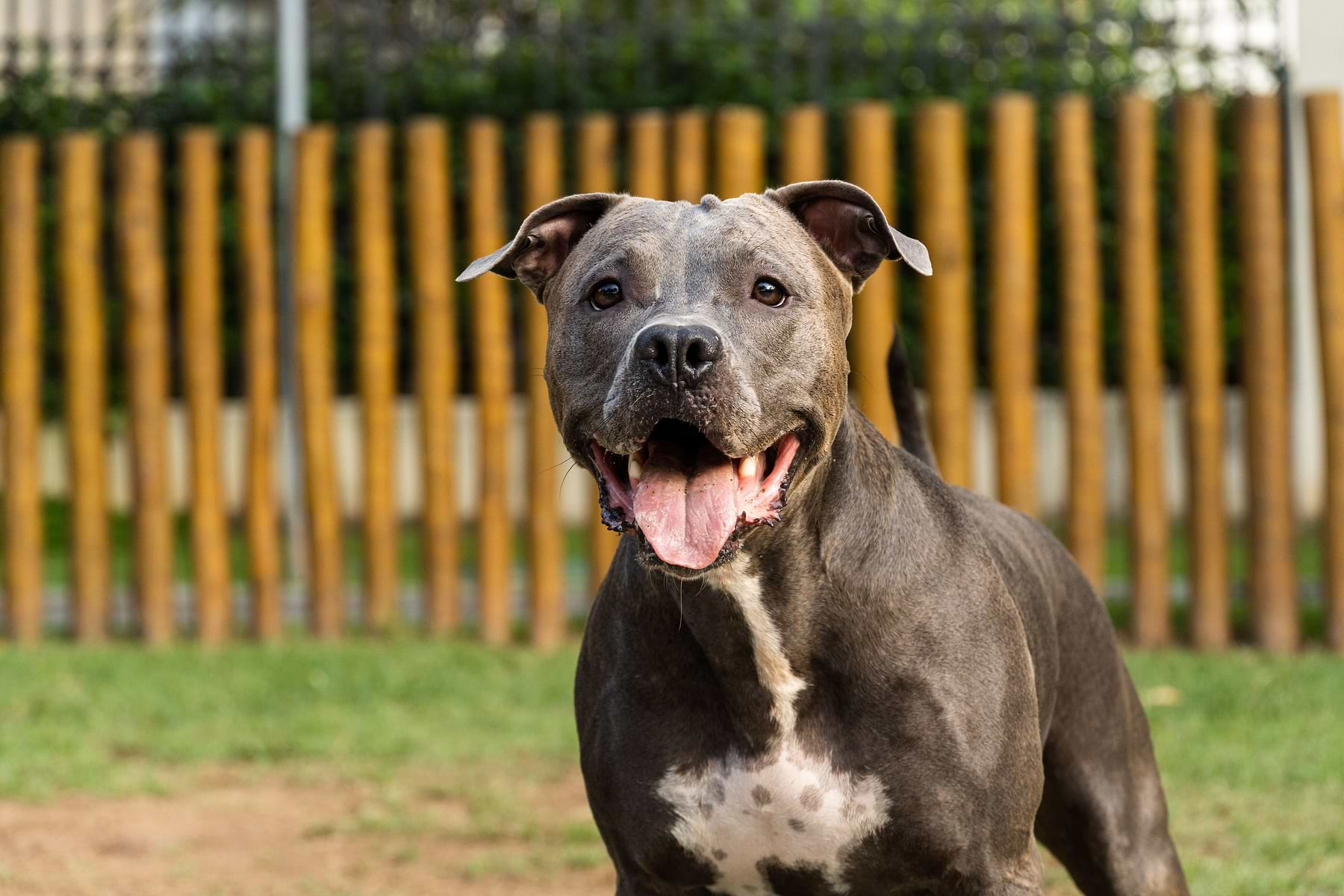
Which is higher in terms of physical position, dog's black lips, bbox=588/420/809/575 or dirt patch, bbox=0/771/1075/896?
dog's black lips, bbox=588/420/809/575

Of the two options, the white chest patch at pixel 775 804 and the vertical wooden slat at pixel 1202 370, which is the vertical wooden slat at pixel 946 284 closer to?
the vertical wooden slat at pixel 1202 370

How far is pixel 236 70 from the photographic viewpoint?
36.5 ft

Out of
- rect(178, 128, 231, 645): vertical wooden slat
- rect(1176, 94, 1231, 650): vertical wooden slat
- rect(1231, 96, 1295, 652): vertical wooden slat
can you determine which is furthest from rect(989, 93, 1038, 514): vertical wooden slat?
rect(178, 128, 231, 645): vertical wooden slat

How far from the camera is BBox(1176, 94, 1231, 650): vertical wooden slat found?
292 inches

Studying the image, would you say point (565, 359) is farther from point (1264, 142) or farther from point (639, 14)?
point (639, 14)

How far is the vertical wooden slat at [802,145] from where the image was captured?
24.7ft

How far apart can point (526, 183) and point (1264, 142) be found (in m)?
3.18

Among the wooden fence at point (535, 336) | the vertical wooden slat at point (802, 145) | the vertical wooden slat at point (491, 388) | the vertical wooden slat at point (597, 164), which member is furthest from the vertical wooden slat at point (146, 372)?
the vertical wooden slat at point (802, 145)

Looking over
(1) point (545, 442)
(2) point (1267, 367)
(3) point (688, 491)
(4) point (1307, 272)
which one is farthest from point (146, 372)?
(4) point (1307, 272)

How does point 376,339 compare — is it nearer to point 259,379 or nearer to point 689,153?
point 259,379

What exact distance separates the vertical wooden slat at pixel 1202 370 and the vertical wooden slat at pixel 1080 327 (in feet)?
1.26

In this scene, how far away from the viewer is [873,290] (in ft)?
23.9

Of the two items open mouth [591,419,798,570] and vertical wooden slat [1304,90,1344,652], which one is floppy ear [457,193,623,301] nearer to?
open mouth [591,419,798,570]

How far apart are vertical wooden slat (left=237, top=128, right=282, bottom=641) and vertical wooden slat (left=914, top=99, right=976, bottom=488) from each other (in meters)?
2.97
